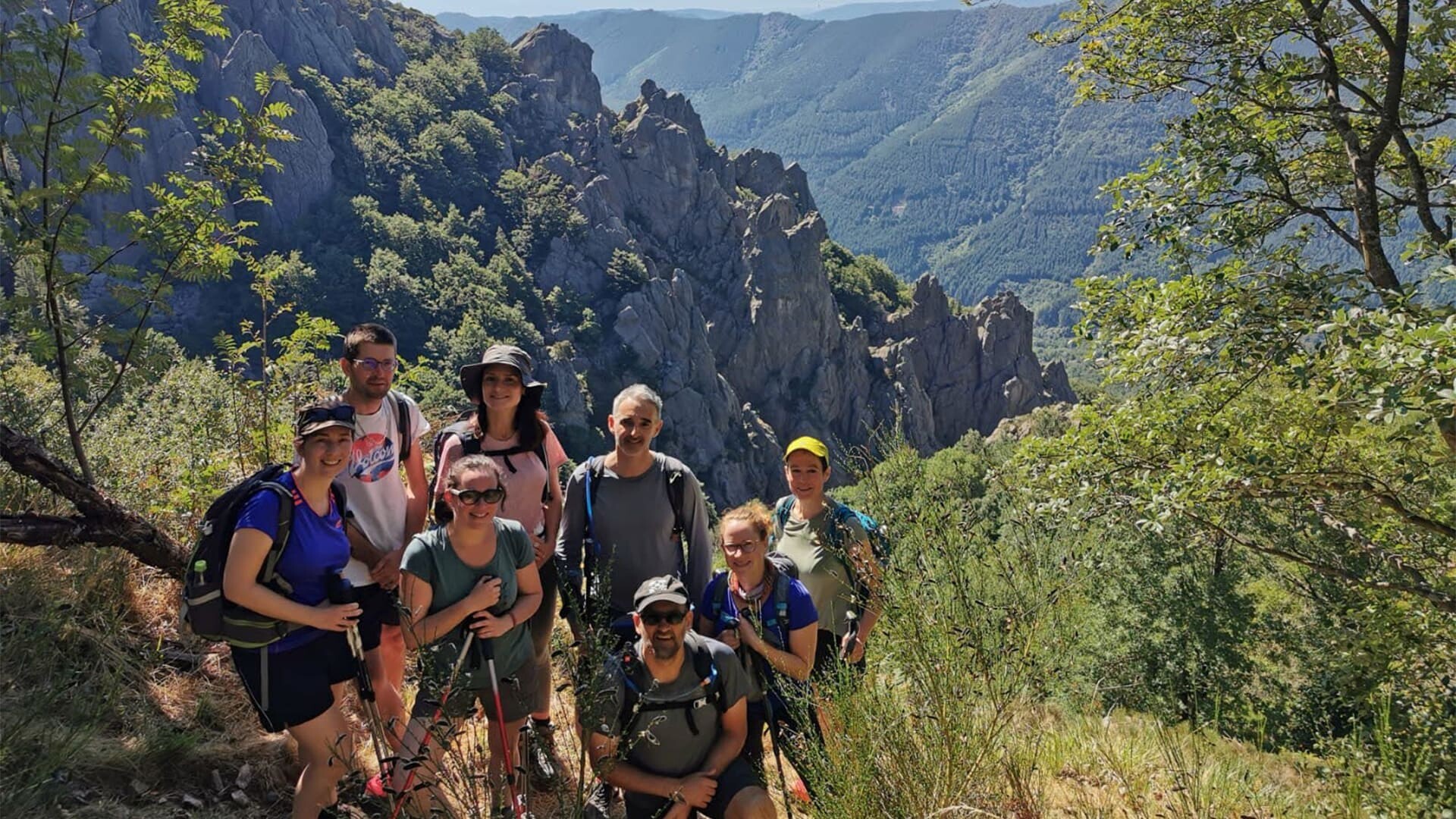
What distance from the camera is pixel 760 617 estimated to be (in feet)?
10.1

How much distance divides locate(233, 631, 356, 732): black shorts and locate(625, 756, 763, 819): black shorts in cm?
118

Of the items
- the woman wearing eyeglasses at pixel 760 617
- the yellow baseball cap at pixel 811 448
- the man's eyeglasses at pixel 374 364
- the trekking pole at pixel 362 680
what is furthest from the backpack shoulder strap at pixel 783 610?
the man's eyeglasses at pixel 374 364

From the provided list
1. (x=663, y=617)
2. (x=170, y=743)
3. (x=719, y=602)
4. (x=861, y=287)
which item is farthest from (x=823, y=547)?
(x=861, y=287)

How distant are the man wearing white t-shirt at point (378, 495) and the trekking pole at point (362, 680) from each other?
0.09 m

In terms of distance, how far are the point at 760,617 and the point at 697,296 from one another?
76822 mm

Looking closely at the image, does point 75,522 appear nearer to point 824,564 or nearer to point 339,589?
point 339,589

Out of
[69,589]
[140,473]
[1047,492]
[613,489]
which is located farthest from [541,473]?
[1047,492]

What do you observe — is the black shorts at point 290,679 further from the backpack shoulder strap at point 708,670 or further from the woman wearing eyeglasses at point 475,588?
the backpack shoulder strap at point 708,670

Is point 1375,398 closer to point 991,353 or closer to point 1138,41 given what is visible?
point 1138,41

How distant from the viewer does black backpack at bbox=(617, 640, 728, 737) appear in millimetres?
2857

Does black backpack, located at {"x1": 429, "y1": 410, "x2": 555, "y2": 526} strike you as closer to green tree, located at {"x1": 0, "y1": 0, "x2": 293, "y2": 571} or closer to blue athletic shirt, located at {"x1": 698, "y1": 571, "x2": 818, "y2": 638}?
blue athletic shirt, located at {"x1": 698, "y1": 571, "x2": 818, "y2": 638}

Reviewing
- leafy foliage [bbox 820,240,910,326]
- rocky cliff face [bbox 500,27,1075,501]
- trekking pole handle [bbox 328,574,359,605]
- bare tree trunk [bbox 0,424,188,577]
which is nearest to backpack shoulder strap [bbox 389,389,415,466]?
trekking pole handle [bbox 328,574,359,605]

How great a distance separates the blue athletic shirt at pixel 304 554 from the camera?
2607mm

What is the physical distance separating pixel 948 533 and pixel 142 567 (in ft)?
14.1
